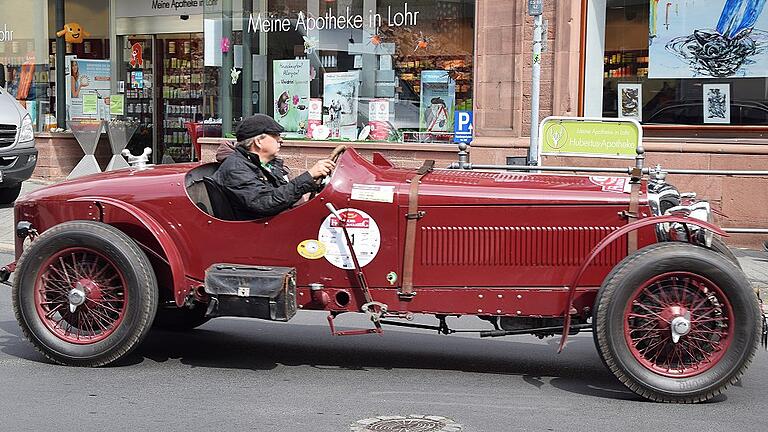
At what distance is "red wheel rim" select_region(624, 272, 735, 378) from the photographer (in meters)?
5.57

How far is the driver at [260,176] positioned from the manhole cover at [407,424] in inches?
55.5

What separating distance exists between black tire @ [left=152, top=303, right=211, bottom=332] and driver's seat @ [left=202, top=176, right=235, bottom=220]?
996mm

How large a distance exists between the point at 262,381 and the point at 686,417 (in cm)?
231

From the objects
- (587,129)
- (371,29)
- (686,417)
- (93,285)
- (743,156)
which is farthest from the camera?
(371,29)

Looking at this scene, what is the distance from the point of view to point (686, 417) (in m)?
5.38

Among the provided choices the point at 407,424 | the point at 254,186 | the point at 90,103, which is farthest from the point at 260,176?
the point at 90,103

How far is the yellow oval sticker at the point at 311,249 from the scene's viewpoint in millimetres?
6027

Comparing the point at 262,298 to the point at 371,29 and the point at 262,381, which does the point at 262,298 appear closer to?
the point at 262,381

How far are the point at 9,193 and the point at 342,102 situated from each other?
16.3ft

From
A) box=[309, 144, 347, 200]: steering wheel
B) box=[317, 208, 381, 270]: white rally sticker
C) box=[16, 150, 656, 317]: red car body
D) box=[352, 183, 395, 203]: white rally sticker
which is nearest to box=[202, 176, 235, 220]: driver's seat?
box=[16, 150, 656, 317]: red car body

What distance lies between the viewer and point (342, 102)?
47.9ft

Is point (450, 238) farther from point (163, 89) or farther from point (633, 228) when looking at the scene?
point (163, 89)

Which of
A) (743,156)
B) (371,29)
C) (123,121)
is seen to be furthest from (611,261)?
(123,121)

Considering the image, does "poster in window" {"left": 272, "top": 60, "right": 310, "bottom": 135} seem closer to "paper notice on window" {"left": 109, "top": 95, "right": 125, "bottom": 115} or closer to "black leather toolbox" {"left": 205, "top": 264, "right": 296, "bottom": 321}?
"paper notice on window" {"left": 109, "top": 95, "right": 125, "bottom": 115}
